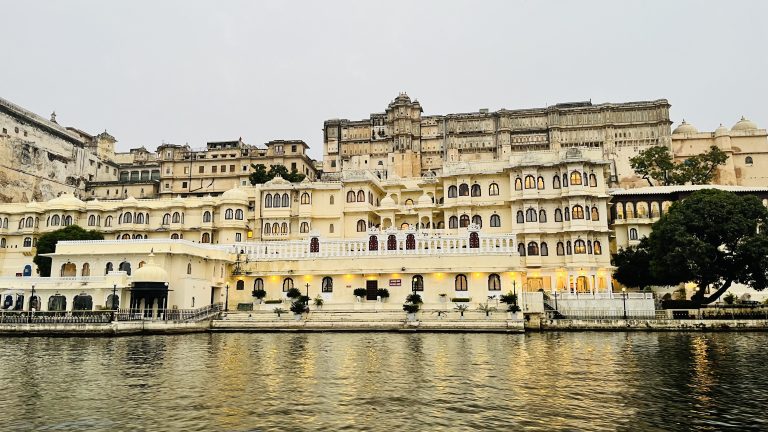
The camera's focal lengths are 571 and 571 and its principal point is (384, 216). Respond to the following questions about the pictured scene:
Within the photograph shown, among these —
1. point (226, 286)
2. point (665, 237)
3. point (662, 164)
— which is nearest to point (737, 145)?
point (662, 164)

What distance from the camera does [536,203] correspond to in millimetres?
55531

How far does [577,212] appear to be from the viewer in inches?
2130

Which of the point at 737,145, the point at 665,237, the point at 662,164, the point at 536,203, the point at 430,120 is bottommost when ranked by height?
the point at 665,237

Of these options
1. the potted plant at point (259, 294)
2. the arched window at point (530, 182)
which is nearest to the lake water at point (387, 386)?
the potted plant at point (259, 294)

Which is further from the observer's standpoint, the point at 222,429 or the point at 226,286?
the point at 226,286

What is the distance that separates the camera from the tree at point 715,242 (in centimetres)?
4150

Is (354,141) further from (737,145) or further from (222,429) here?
(222,429)

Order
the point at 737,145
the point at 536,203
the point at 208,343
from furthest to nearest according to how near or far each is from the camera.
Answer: the point at 737,145
the point at 536,203
the point at 208,343

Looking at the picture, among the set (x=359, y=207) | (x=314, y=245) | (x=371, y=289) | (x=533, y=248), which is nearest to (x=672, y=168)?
(x=533, y=248)

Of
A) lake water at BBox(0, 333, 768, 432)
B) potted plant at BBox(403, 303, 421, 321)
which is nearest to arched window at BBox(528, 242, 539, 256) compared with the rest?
potted plant at BBox(403, 303, 421, 321)

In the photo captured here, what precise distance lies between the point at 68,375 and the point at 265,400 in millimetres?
9369

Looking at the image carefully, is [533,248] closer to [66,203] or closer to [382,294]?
[382,294]

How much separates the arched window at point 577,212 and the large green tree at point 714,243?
31.9ft

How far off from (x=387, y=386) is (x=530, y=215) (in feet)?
131
